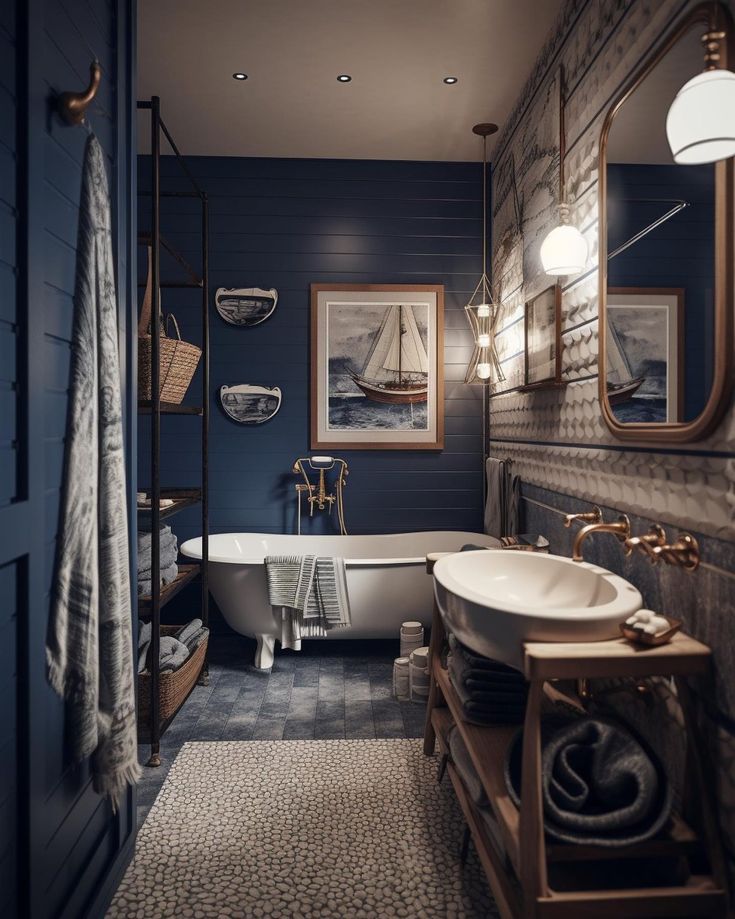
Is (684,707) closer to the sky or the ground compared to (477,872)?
closer to the sky

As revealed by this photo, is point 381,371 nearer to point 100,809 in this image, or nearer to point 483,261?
point 483,261

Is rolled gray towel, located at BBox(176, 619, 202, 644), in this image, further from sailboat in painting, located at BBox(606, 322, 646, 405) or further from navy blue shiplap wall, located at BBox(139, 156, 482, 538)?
sailboat in painting, located at BBox(606, 322, 646, 405)

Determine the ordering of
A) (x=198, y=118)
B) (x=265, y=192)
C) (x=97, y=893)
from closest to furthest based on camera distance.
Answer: (x=97, y=893), (x=198, y=118), (x=265, y=192)

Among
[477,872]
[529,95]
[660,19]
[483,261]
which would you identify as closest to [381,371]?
[483,261]

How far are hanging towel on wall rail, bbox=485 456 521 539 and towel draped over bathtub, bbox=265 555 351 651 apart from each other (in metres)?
0.84

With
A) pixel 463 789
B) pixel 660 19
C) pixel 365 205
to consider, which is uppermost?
pixel 365 205

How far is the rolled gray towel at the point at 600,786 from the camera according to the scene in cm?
130

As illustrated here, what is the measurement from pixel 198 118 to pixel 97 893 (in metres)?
3.47

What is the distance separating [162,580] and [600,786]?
198 cm

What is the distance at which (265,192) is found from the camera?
3941mm

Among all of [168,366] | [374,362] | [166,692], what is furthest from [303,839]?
[374,362]

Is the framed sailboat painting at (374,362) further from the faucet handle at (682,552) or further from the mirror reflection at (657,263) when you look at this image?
the faucet handle at (682,552)

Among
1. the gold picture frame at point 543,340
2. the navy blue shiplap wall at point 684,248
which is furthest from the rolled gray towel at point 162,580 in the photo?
the navy blue shiplap wall at point 684,248

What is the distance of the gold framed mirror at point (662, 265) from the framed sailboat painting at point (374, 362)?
2.00 metres
